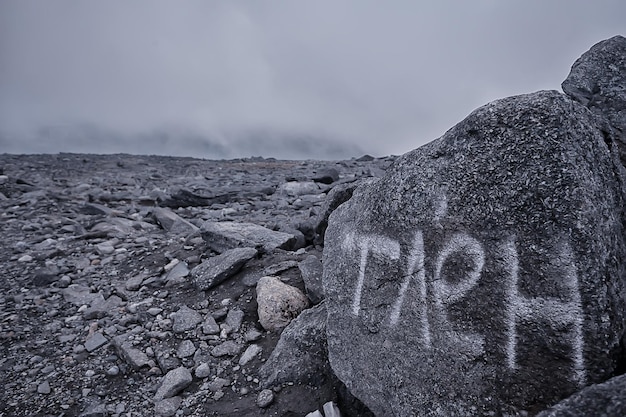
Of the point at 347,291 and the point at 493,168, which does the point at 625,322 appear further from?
the point at 347,291

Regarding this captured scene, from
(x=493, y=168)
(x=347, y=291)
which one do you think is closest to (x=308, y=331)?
(x=347, y=291)

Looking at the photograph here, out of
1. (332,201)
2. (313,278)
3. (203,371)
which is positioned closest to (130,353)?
(203,371)

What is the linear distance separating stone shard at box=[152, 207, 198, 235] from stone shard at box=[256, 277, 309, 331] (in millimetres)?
3190

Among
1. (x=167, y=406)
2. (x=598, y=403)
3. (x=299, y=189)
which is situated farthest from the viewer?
(x=299, y=189)

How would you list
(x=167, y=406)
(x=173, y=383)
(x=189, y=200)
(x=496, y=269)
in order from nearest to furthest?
(x=496, y=269), (x=167, y=406), (x=173, y=383), (x=189, y=200)

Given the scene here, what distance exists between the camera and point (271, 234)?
5645 mm

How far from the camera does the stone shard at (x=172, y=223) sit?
725cm

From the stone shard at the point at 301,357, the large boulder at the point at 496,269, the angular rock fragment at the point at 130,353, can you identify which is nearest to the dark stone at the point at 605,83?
the large boulder at the point at 496,269

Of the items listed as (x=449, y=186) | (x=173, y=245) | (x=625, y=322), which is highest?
(x=449, y=186)

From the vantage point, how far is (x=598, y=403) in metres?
1.63

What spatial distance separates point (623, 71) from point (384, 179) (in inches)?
110

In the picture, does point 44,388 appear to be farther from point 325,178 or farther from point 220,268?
point 325,178

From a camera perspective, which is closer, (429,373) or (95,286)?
(429,373)

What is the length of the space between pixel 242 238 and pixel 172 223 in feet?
8.83
